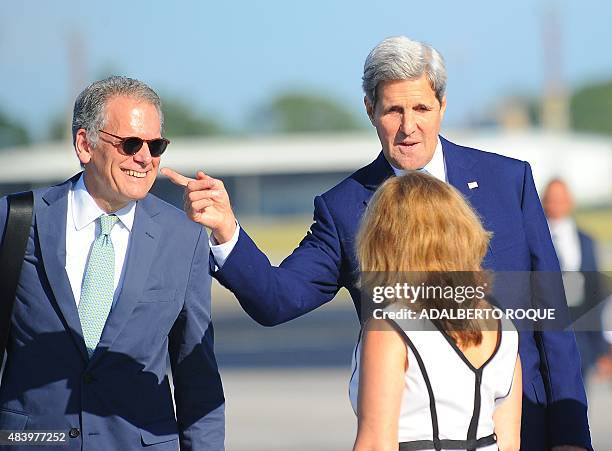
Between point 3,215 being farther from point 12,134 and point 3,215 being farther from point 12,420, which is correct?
point 12,134

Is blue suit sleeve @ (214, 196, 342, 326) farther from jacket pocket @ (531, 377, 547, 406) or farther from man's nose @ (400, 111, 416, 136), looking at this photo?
jacket pocket @ (531, 377, 547, 406)

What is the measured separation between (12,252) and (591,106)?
9213cm

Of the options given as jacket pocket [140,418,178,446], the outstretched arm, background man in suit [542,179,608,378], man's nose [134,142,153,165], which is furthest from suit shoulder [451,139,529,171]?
background man in suit [542,179,608,378]

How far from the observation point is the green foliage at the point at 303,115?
7131cm

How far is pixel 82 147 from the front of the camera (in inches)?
126

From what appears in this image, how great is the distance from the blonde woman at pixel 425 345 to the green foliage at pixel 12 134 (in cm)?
4757

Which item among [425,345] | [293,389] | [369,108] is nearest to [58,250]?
[369,108]

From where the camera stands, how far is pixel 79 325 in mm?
3031

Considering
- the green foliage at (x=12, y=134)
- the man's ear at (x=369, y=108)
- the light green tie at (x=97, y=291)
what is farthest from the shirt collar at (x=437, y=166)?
the green foliage at (x=12, y=134)

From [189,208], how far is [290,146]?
4407 centimetres

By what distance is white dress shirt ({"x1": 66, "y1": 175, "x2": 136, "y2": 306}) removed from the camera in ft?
10.2

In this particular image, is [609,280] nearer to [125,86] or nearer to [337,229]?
[337,229]

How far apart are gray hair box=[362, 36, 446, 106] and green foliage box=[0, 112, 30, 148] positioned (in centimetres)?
4693

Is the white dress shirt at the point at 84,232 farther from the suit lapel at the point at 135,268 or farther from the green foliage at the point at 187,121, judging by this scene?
the green foliage at the point at 187,121
